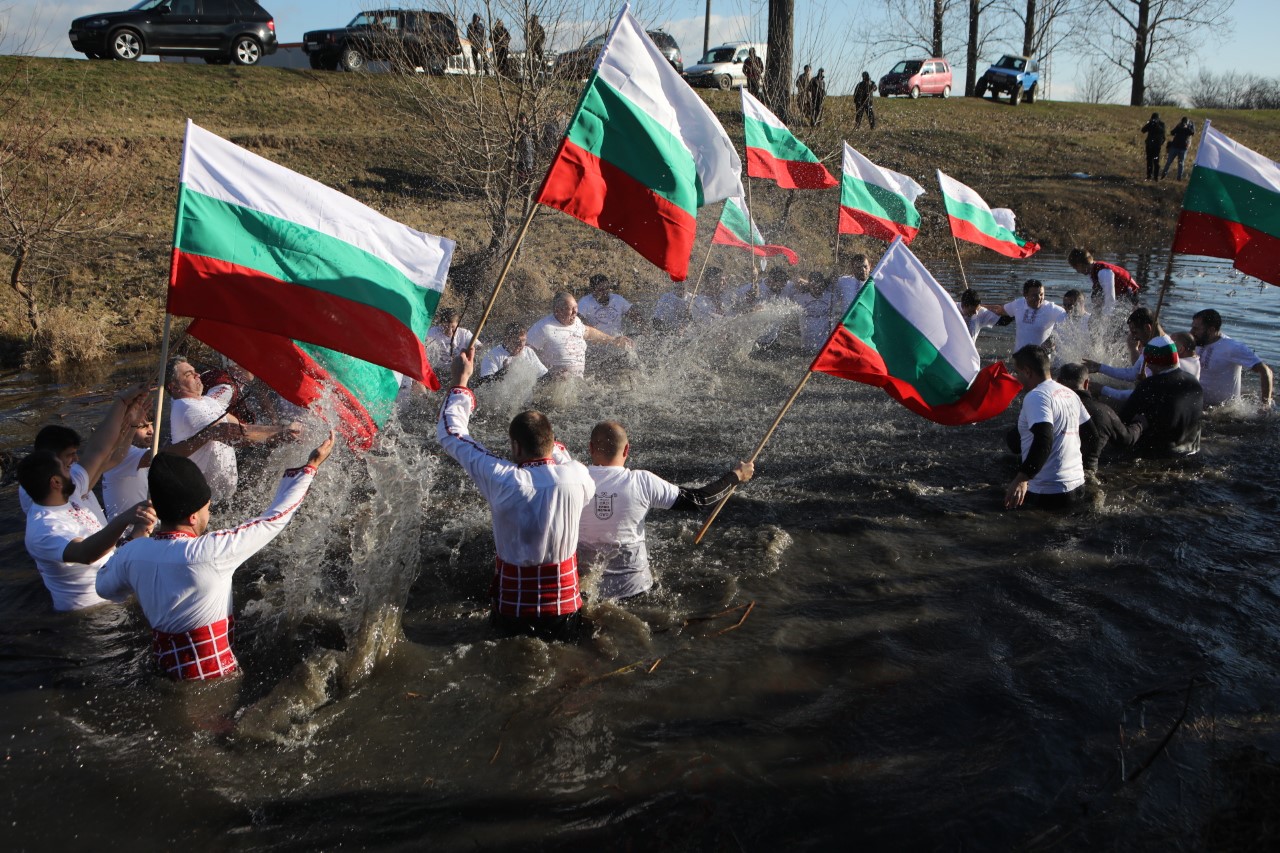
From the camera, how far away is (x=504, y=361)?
428 inches

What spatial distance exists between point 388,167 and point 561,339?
44.0ft

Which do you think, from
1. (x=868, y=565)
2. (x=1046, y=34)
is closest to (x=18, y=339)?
(x=868, y=565)

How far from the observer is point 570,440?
10.5 metres

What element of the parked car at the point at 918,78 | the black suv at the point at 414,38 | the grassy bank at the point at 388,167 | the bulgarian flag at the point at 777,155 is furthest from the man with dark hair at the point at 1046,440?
the parked car at the point at 918,78

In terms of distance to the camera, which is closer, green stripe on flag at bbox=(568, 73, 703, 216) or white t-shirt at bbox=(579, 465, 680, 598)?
white t-shirt at bbox=(579, 465, 680, 598)

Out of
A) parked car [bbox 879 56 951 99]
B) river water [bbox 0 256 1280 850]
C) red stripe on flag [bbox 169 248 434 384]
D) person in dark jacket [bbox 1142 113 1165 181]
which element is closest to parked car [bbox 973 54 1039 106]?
parked car [bbox 879 56 951 99]

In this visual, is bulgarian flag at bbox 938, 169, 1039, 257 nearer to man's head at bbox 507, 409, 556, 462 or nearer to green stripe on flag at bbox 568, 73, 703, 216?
green stripe on flag at bbox 568, 73, 703, 216

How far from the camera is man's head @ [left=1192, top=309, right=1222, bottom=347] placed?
10422 millimetres

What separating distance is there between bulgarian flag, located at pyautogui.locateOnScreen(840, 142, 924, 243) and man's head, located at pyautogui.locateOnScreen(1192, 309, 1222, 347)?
3.51 meters

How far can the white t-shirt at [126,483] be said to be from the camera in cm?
638

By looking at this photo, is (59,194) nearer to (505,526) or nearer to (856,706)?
(505,526)

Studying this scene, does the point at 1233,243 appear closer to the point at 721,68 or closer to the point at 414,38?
the point at 414,38

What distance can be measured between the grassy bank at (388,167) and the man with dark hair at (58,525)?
32.7ft

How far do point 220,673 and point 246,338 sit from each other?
2090 millimetres
